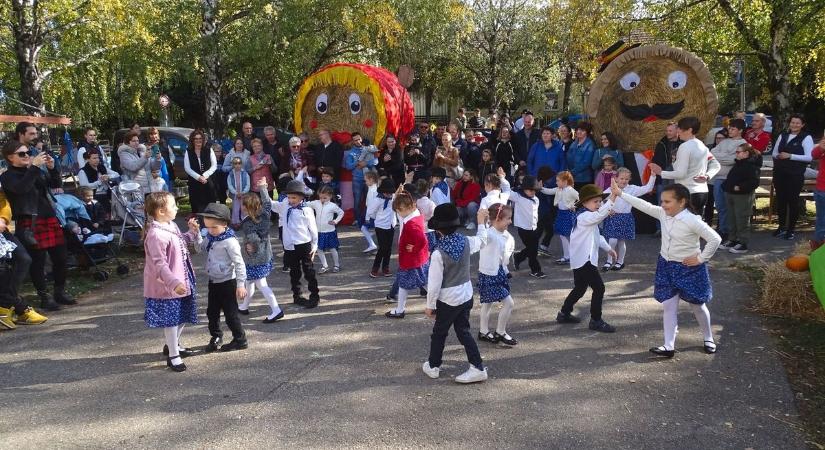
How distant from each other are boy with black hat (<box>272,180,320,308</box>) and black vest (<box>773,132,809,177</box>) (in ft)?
23.1

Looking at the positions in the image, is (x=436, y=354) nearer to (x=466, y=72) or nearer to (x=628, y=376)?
(x=628, y=376)

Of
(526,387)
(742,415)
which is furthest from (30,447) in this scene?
(742,415)

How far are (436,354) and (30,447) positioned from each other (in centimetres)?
272

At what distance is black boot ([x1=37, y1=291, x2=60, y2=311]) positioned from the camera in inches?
267

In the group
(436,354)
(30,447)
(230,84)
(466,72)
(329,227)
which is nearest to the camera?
(30,447)

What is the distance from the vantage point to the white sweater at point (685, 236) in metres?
4.93

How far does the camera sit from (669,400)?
440 centimetres

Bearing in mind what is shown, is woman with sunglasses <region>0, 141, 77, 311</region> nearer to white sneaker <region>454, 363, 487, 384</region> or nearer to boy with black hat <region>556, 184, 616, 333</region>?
white sneaker <region>454, 363, 487, 384</region>

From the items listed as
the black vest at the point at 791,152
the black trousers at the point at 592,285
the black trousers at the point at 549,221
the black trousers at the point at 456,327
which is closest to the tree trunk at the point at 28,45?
the black trousers at the point at 549,221

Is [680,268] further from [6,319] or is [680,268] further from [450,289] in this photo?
[6,319]

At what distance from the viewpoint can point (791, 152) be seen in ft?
30.1

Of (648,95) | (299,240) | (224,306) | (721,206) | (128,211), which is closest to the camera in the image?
(224,306)

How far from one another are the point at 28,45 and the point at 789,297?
1393 centimetres

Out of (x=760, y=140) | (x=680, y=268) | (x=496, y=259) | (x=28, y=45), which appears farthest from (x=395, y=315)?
(x=28, y=45)
